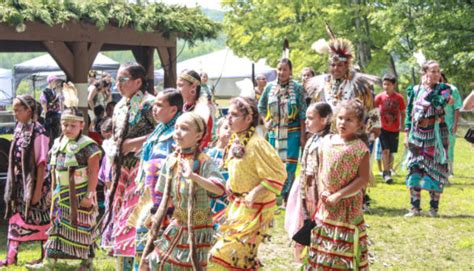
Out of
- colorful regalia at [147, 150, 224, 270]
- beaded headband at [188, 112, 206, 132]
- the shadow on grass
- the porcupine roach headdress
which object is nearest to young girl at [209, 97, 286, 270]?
colorful regalia at [147, 150, 224, 270]

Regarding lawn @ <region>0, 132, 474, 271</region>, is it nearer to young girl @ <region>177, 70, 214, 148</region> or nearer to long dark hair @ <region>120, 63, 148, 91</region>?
young girl @ <region>177, 70, 214, 148</region>

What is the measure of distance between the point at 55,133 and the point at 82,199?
343cm

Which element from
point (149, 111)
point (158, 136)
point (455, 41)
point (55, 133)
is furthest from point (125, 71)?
point (455, 41)

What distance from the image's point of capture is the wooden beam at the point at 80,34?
28.6 feet

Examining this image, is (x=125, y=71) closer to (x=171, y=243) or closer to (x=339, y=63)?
(x=171, y=243)

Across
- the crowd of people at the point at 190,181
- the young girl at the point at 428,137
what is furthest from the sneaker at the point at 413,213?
the crowd of people at the point at 190,181

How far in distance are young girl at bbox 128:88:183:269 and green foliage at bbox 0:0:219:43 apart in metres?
3.55

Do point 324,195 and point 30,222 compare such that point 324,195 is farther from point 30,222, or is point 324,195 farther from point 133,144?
point 30,222

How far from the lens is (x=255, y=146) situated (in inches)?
193

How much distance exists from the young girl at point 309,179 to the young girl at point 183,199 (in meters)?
0.98

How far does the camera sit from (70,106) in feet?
20.7

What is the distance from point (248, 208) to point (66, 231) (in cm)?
190

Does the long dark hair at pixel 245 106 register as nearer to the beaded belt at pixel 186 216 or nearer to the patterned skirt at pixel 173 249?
the beaded belt at pixel 186 216

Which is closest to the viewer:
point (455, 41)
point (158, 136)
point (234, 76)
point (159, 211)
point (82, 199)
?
point (159, 211)
